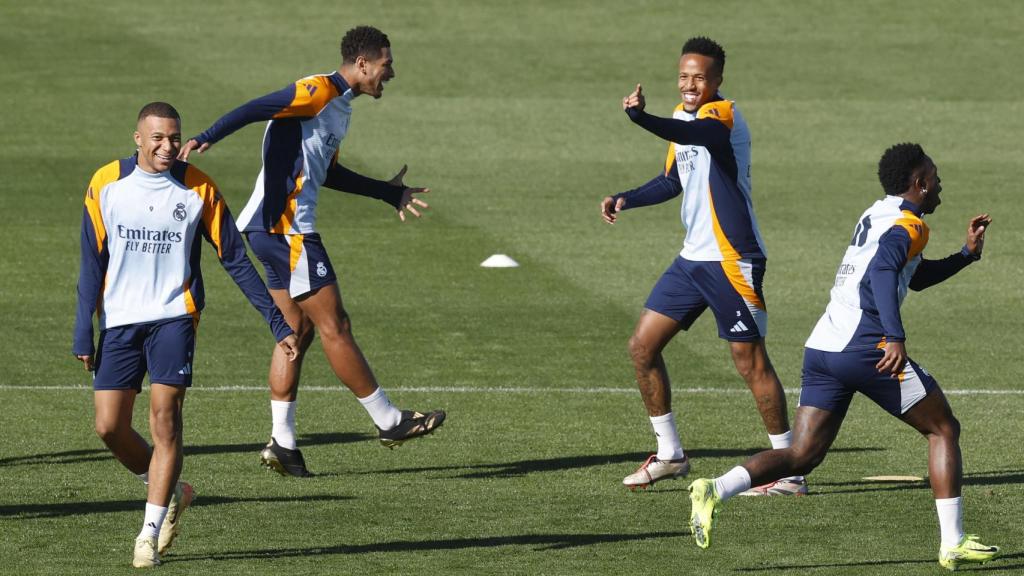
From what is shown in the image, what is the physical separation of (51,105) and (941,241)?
15069 mm

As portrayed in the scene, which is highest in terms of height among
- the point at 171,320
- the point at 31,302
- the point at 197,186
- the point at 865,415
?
the point at 197,186

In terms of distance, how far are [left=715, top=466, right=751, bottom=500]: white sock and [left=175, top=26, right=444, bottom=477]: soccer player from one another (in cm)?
253

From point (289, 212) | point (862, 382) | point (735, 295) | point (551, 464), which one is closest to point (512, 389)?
point (551, 464)

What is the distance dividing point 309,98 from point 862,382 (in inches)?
150

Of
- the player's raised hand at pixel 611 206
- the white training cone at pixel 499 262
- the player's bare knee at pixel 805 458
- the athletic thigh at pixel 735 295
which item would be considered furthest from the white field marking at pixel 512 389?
the white training cone at pixel 499 262

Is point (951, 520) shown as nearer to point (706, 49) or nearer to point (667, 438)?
point (667, 438)

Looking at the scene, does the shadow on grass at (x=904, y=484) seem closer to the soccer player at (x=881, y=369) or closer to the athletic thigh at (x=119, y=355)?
the soccer player at (x=881, y=369)

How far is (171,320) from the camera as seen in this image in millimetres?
8555

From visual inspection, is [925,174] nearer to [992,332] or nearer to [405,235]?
[992,332]

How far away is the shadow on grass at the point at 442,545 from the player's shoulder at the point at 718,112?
2.42m

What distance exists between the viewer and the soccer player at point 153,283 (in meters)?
8.50

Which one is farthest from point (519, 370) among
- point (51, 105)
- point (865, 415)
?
point (51, 105)

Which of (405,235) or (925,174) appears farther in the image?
(405,235)

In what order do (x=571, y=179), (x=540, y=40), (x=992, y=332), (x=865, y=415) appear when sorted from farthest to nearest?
(x=540, y=40)
(x=571, y=179)
(x=992, y=332)
(x=865, y=415)
